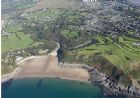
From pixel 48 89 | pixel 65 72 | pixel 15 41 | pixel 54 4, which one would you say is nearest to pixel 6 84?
pixel 48 89

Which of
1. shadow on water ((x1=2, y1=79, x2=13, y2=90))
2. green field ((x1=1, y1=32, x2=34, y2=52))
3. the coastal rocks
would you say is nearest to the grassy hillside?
green field ((x1=1, y1=32, x2=34, y2=52))

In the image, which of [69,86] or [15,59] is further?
[15,59]

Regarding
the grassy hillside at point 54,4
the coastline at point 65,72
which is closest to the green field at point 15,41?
the coastline at point 65,72

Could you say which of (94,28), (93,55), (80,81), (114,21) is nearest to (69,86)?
(80,81)

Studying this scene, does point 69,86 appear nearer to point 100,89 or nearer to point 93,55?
point 100,89

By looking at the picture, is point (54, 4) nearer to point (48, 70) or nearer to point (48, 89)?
point (48, 70)

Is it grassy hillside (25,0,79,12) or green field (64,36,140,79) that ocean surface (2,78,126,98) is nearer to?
green field (64,36,140,79)
